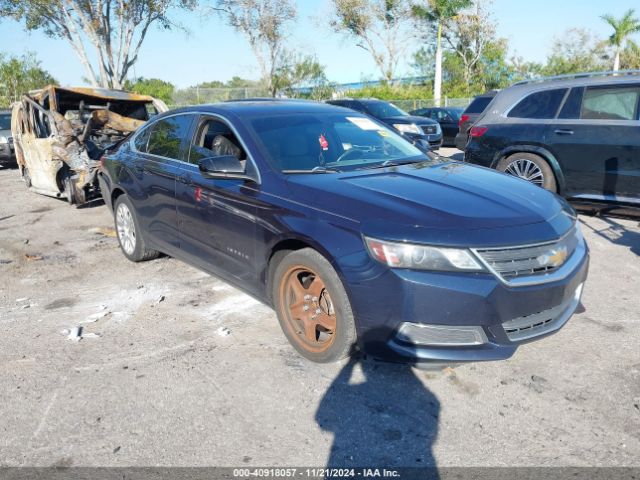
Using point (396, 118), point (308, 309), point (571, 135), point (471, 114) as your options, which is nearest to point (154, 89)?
point (396, 118)

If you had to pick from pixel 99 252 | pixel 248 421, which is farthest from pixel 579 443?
pixel 99 252

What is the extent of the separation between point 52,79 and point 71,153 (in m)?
33.3

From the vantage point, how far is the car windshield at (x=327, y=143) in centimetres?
380

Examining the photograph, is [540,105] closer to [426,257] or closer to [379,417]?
[426,257]

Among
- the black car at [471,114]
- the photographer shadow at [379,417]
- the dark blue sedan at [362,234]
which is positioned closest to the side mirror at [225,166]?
the dark blue sedan at [362,234]

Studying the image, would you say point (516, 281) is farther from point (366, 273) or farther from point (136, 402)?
point (136, 402)

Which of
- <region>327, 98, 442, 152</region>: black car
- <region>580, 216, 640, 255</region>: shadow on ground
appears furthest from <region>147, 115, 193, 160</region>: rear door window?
<region>327, 98, 442, 152</region>: black car

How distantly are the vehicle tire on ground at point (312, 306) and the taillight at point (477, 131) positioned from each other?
17.0 feet

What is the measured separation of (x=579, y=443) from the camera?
8.57 ft

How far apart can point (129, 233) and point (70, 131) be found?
392 centimetres

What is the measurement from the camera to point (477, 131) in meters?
7.74

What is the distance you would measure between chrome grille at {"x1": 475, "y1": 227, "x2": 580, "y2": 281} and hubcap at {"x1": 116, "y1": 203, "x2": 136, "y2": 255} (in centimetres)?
388

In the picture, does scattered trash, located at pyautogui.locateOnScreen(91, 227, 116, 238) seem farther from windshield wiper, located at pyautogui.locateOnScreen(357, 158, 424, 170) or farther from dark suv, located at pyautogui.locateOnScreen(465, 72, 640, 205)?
dark suv, located at pyautogui.locateOnScreen(465, 72, 640, 205)

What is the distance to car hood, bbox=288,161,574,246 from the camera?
9.32 ft
